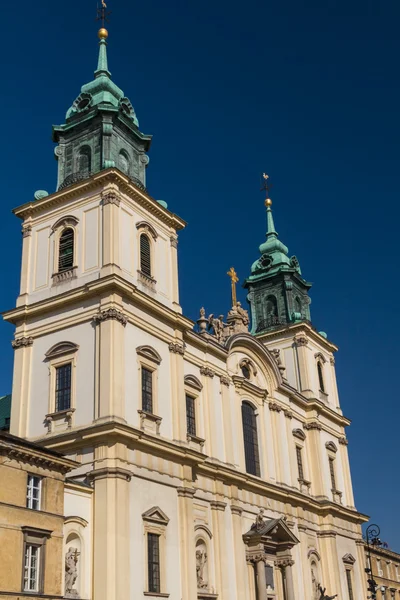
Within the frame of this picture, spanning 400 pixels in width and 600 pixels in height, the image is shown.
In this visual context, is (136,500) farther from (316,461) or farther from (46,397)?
(316,461)

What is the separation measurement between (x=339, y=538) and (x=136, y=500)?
1878cm

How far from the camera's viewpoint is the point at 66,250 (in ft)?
105

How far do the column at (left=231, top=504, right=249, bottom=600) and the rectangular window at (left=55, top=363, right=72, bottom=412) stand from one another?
9.06 meters

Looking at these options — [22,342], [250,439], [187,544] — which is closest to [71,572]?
[187,544]

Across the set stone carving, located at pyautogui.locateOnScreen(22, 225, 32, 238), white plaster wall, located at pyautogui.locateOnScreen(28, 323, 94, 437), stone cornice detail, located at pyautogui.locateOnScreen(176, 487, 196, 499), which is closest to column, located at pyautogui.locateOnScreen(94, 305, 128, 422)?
white plaster wall, located at pyautogui.locateOnScreen(28, 323, 94, 437)

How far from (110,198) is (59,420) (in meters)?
8.80

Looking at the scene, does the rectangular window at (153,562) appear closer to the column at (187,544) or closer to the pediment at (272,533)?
the column at (187,544)

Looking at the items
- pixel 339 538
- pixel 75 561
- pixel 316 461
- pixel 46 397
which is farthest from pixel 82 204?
pixel 339 538

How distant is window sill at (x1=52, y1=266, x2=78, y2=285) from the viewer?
3088 cm

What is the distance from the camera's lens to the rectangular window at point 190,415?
32.4m

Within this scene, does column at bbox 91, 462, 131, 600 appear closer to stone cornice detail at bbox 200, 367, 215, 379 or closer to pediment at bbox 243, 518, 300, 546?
stone cornice detail at bbox 200, 367, 215, 379

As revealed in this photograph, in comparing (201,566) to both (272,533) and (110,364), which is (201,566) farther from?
(110,364)

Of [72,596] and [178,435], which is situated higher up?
[178,435]

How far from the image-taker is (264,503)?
36031 mm
